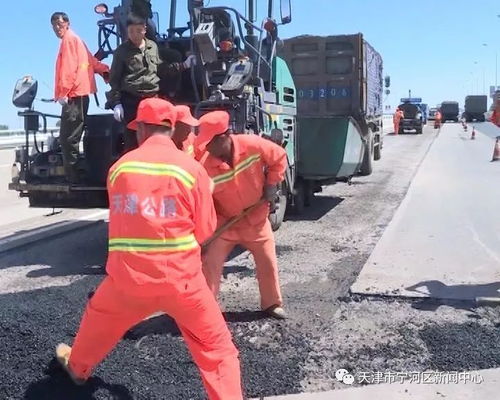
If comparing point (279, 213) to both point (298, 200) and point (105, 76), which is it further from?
point (105, 76)

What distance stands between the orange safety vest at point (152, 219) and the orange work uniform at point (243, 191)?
144cm

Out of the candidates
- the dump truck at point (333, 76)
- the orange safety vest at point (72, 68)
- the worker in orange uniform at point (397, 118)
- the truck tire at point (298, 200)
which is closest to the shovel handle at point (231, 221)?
the orange safety vest at point (72, 68)

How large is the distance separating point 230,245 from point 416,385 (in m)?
1.64

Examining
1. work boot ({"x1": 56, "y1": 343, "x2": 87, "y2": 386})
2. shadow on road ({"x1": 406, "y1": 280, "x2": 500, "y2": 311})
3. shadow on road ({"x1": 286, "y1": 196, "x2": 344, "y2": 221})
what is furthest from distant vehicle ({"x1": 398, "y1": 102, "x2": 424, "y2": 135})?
work boot ({"x1": 56, "y1": 343, "x2": 87, "y2": 386})

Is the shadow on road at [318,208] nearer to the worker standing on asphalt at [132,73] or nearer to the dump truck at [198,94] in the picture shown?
the dump truck at [198,94]

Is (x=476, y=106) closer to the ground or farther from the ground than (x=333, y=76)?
closer to the ground

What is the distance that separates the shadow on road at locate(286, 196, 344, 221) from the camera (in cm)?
981

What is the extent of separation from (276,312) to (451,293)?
1.50 meters

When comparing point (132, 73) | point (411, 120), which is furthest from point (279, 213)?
point (411, 120)

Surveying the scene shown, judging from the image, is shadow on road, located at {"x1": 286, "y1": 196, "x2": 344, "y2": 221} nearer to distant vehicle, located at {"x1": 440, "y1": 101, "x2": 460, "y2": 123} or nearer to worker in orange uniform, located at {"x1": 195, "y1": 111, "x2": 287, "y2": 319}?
worker in orange uniform, located at {"x1": 195, "y1": 111, "x2": 287, "y2": 319}

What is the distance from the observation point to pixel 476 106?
2473 inches

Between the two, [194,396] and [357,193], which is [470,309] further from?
[357,193]

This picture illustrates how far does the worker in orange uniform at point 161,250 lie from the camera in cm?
305

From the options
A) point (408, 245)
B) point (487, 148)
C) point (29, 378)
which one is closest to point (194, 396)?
point (29, 378)
